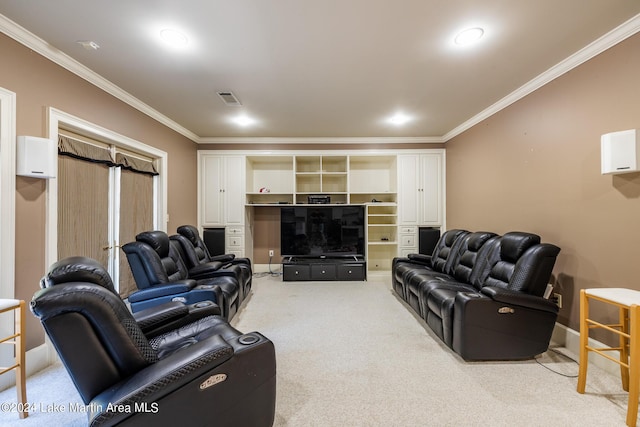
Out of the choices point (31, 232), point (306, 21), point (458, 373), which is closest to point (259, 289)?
point (31, 232)

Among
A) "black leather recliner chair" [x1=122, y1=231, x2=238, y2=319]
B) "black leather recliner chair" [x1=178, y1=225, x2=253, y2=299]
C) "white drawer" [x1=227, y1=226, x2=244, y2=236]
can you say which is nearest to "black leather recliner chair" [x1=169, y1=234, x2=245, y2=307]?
"black leather recliner chair" [x1=178, y1=225, x2=253, y2=299]

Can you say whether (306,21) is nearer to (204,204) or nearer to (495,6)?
(495,6)

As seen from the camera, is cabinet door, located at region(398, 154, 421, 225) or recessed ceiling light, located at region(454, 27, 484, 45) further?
cabinet door, located at region(398, 154, 421, 225)

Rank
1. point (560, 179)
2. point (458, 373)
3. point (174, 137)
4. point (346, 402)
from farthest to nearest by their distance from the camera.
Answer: point (174, 137)
point (560, 179)
point (458, 373)
point (346, 402)

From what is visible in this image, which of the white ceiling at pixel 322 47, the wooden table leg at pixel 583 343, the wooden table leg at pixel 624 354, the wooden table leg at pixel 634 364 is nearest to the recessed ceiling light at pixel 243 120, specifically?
the white ceiling at pixel 322 47

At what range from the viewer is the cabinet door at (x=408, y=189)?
5.03 meters

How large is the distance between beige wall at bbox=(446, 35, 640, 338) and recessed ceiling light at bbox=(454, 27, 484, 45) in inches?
43.9

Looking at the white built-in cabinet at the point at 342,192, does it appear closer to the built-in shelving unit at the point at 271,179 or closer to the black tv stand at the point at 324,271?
the built-in shelving unit at the point at 271,179

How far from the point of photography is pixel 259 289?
4.31m

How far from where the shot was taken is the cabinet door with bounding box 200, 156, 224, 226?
16.5 feet

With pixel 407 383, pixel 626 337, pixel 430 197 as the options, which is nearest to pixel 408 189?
pixel 430 197

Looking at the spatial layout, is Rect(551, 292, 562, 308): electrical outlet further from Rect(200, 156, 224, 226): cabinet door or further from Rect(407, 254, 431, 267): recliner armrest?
Rect(200, 156, 224, 226): cabinet door

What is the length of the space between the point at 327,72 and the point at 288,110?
3.72 feet

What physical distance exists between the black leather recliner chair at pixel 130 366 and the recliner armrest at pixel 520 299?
6.30 feet
